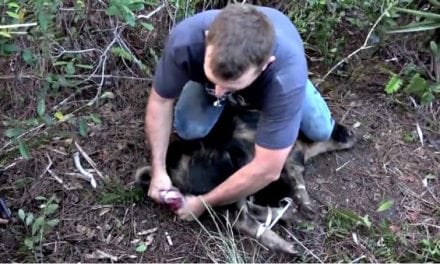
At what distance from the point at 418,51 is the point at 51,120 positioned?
1.84 meters

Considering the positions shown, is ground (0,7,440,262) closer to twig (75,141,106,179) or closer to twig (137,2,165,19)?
twig (75,141,106,179)

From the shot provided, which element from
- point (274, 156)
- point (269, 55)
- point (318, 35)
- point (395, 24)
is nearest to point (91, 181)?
point (274, 156)

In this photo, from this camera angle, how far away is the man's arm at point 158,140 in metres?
2.91

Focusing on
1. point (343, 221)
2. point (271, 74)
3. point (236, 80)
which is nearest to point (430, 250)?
point (343, 221)

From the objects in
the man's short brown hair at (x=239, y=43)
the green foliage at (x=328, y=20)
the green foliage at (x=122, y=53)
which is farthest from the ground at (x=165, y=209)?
the man's short brown hair at (x=239, y=43)

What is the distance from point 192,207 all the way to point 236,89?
621 mm

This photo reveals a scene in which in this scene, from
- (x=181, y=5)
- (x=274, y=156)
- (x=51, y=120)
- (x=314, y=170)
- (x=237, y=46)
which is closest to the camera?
(x=237, y=46)

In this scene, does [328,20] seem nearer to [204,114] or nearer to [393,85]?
[393,85]

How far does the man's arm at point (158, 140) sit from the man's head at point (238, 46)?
0.51 metres

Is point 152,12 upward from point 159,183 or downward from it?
upward

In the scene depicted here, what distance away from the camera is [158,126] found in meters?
2.93

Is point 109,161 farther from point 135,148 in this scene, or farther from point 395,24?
point 395,24

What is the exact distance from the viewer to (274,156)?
8.73ft

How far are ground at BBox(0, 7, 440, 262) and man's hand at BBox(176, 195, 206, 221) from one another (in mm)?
72
